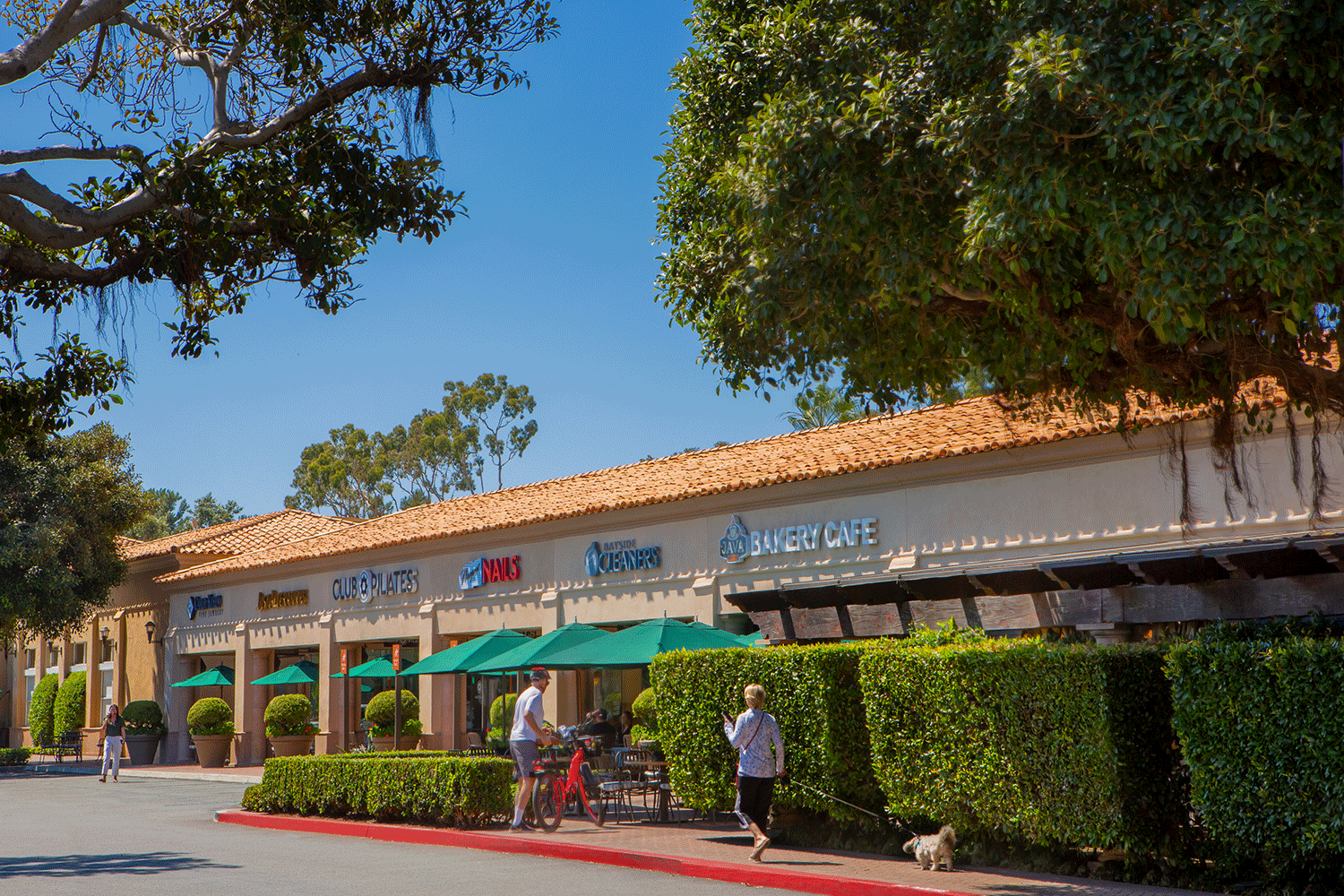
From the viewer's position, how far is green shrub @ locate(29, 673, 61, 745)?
43.8m

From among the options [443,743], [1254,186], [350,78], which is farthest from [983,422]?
[443,743]

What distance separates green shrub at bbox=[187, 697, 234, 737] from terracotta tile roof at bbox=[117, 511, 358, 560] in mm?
6477

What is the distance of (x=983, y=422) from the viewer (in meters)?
20.4

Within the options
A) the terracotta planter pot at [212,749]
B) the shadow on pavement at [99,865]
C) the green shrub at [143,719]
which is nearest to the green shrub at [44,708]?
the green shrub at [143,719]

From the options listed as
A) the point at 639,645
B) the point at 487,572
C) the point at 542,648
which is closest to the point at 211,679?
the point at 487,572

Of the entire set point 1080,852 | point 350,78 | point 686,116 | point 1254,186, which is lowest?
point 1080,852

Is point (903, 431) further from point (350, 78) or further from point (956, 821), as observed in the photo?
point (350, 78)

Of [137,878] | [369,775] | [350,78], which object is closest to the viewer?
[350,78]

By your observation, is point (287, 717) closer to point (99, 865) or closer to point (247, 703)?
point (247, 703)

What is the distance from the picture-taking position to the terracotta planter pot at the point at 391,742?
29138mm

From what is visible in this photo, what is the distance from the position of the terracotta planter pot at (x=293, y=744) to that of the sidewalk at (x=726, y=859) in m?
15.6

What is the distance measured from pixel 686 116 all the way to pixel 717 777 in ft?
23.9

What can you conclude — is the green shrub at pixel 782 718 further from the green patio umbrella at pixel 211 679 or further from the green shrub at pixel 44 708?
the green shrub at pixel 44 708

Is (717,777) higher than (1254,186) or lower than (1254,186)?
lower
